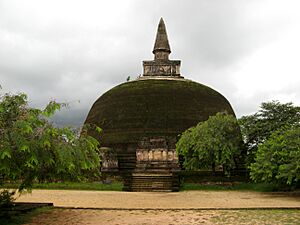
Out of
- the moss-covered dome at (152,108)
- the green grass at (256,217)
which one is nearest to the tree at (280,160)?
the green grass at (256,217)

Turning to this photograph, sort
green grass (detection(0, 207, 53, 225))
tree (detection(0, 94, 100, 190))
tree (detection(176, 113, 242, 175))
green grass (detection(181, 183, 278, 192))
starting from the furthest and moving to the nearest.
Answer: tree (detection(176, 113, 242, 175)), green grass (detection(181, 183, 278, 192)), green grass (detection(0, 207, 53, 225)), tree (detection(0, 94, 100, 190))

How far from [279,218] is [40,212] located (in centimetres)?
697

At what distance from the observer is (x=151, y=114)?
1284 inches

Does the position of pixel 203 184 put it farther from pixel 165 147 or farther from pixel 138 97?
pixel 138 97

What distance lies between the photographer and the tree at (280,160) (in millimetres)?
17406

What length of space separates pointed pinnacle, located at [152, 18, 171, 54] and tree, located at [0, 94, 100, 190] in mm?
28373

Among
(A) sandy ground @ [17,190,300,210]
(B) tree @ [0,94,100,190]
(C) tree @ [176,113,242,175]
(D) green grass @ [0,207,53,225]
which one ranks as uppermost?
(C) tree @ [176,113,242,175]

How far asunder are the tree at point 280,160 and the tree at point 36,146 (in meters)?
9.57

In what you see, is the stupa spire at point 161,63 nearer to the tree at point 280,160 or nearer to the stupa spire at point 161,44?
the stupa spire at point 161,44

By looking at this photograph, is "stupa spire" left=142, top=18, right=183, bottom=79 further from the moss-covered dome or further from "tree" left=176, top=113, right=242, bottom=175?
"tree" left=176, top=113, right=242, bottom=175

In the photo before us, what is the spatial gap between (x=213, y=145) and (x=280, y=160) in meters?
6.66

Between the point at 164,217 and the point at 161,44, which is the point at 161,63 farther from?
the point at 164,217

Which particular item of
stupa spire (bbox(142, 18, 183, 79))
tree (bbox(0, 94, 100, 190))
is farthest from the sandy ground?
stupa spire (bbox(142, 18, 183, 79))

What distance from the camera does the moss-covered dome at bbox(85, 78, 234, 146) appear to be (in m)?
32.0
